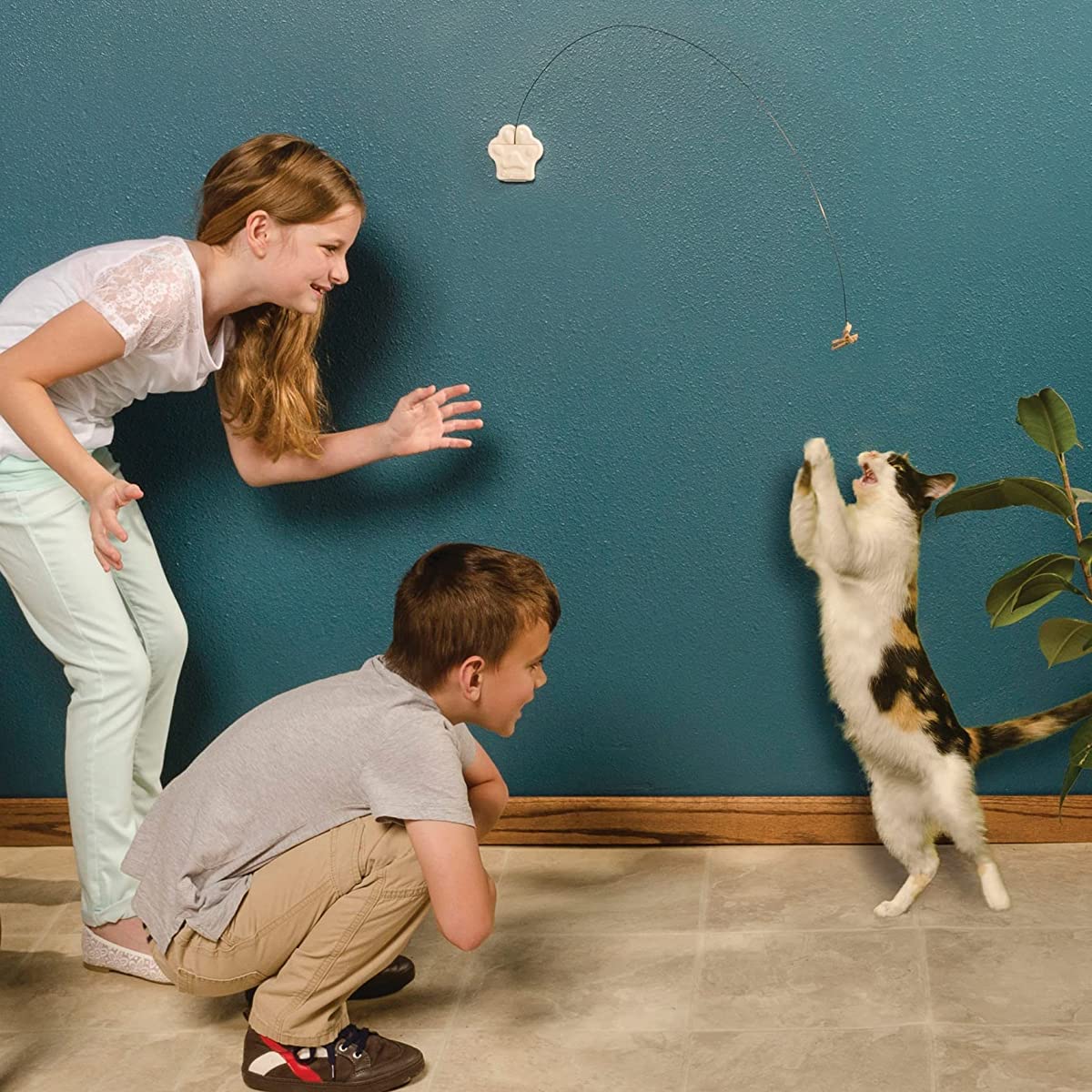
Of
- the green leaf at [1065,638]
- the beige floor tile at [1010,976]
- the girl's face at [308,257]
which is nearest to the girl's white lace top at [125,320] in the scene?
the girl's face at [308,257]

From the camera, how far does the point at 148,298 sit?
201 cm

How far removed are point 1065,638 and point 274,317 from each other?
3.69ft

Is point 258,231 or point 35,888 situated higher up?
point 258,231

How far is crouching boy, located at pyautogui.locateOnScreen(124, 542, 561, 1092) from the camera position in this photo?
183 centimetres

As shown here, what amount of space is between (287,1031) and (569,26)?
4.43 ft

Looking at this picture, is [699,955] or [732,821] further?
[732,821]

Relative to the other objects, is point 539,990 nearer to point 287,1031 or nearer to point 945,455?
point 287,1031

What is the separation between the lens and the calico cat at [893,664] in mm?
2189

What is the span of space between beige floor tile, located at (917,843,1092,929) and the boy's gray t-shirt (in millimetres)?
785

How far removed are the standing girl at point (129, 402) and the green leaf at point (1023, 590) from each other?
744 millimetres

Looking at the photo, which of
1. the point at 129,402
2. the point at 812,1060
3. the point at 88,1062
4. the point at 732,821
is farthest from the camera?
the point at 732,821

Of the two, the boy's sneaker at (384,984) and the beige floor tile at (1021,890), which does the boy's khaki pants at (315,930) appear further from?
the beige floor tile at (1021,890)

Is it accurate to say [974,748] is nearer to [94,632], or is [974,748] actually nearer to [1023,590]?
[1023,590]

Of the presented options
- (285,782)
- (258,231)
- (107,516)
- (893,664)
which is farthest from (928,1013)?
(258,231)
